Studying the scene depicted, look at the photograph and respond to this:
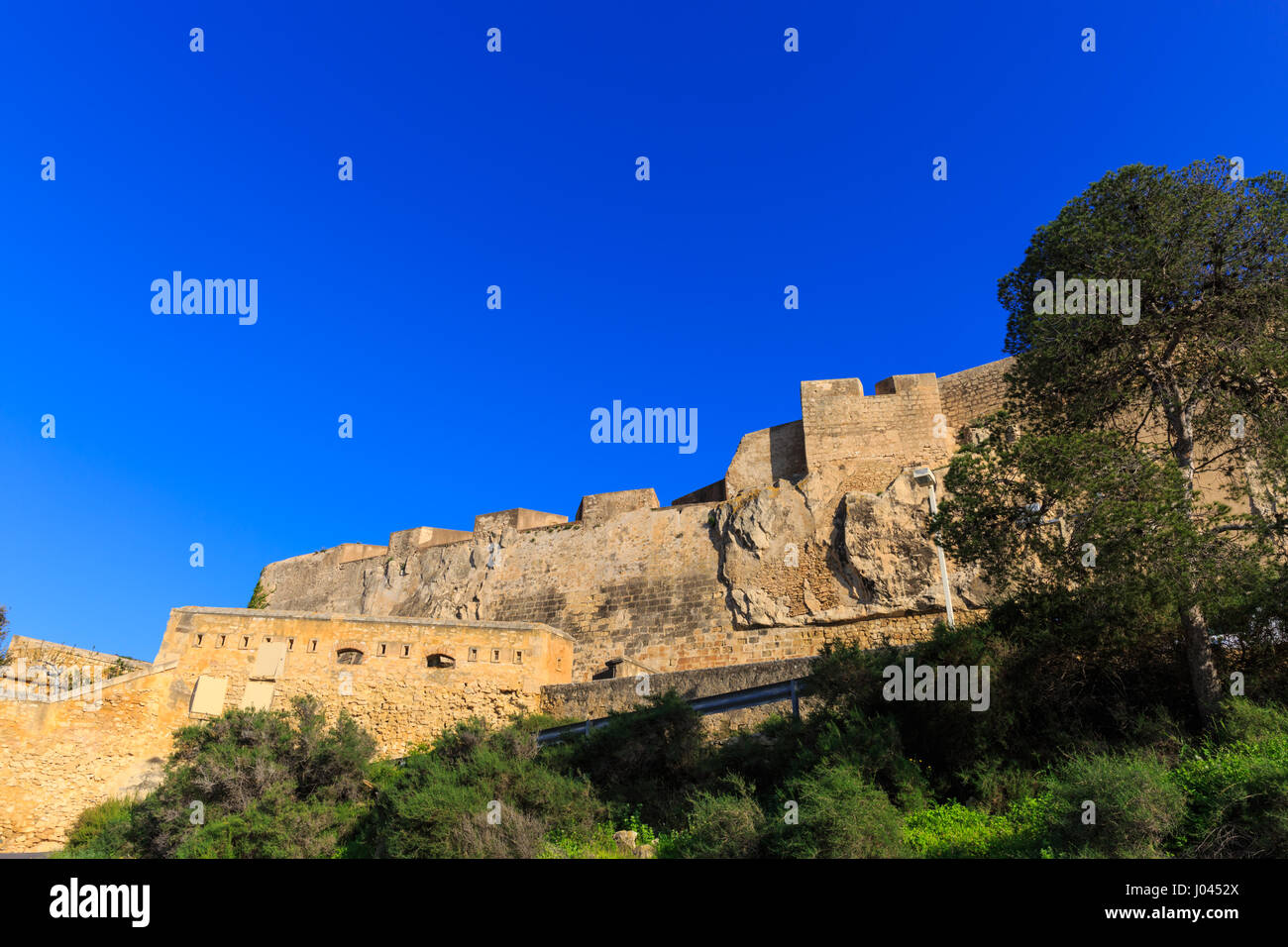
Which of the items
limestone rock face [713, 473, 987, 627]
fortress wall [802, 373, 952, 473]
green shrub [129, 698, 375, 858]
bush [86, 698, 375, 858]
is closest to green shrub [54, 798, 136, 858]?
bush [86, 698, 375, 858]

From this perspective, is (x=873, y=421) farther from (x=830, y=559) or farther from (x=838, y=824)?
(x=838, y=824)

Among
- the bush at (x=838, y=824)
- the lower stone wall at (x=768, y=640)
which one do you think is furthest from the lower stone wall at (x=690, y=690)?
the bush at (x=838, y=824)

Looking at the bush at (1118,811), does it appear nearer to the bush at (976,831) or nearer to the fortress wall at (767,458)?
the bush at (976,831)

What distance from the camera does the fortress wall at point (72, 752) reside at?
14.1 metres

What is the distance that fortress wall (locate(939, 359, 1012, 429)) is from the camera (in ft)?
72.4

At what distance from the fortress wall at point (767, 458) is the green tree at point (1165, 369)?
40.6 ft

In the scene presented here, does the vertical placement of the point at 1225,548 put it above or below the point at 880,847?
above
